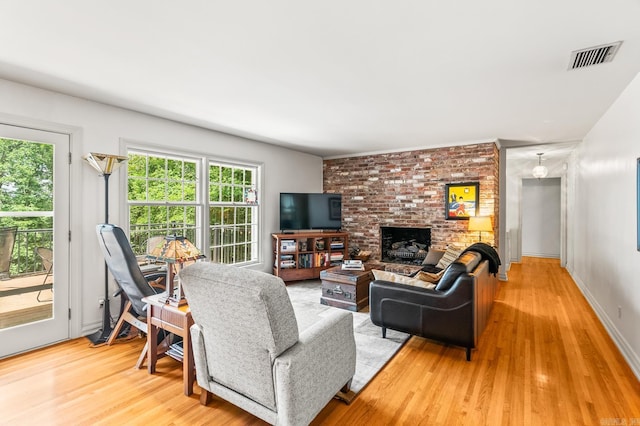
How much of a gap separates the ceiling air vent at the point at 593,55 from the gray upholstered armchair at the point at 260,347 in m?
2.61

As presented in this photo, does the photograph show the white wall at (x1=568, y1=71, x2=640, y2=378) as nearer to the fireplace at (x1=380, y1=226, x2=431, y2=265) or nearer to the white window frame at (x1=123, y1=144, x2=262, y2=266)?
the fireplace at (x1=380, y1=226, x2=431, y2=265)

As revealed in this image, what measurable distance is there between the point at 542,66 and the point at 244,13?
2314 millimetres

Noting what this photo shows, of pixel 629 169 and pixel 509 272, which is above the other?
pixel 629 169

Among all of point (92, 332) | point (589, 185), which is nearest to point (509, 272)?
point (589, 185)

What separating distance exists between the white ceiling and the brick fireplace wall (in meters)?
1.40

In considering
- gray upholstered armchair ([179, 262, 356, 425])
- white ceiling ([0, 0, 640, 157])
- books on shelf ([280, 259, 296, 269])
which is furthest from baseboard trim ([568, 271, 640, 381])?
books on shelf ([280, 259, 296, 269])

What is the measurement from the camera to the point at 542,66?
251 centimetres

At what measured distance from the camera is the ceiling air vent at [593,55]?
221 cm

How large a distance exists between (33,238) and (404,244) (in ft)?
18.0

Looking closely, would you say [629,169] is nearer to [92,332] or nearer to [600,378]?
[600,378]

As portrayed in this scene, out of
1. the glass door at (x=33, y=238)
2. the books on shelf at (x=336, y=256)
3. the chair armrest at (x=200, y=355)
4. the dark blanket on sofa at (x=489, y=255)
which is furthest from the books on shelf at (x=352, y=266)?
the glass door at (x=33, y=238)

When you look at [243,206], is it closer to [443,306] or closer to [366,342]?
[366,342]

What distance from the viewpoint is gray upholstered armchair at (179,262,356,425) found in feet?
5.47

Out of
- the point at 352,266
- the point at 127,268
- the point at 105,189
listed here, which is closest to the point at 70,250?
the point at 105,189
